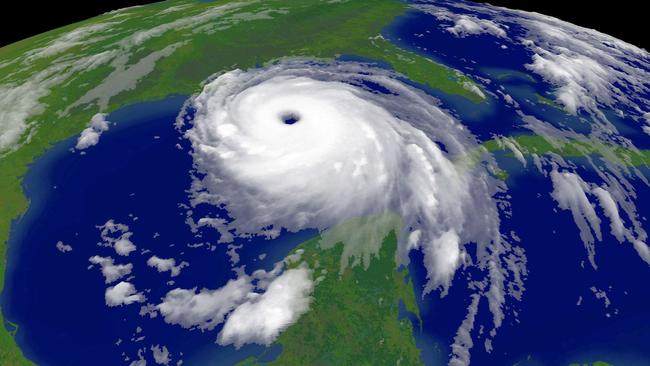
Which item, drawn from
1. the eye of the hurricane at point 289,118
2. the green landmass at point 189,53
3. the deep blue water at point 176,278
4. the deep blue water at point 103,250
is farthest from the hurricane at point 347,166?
the green landmass at point 189,53

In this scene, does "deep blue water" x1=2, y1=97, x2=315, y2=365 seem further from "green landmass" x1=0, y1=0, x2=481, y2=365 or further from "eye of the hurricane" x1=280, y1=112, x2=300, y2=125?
"eye of the hurricane" x1=280, y1=112, x2=300, y2=125

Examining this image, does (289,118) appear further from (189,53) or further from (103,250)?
(103,250)

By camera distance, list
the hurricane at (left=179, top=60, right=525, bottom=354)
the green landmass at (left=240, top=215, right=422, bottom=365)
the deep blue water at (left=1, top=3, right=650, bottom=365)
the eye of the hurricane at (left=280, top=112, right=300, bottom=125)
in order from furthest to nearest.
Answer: the eye of the hurricane at (left=280, top=112, right=300, bottom=125) < the hurricane at (left=179, top=60, right=525, bottom=354) < the deep blue water at (left=1, top=3, right=650, bottom=365) < the green landmass at (left=240, top=215, right=422, bottom=365)

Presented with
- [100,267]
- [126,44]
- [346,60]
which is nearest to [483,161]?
[346,60]

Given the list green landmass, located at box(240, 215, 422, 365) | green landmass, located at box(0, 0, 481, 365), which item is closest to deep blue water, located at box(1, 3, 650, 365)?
green landmass, located at box(240, 215, 422, 365)

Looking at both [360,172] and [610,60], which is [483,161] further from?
[610,60]

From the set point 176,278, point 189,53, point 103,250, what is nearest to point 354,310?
point 176,278
